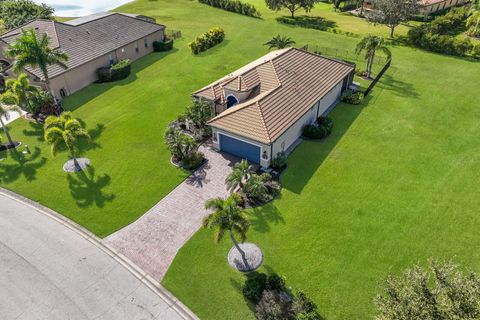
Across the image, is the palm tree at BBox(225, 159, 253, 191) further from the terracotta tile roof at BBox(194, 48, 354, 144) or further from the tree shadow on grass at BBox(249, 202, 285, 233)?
the terracotta tile roof at BBox(194, 48, 354, 144)

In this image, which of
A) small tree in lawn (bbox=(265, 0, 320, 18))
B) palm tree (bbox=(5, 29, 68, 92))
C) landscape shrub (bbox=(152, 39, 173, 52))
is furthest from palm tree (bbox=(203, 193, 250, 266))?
small tree in lawn (bbox=(265, 0, 320, 18))

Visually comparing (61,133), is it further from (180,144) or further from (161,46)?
(161,46)

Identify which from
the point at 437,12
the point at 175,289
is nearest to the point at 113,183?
the point at 175,289

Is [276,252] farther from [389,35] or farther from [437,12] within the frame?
[437,12]

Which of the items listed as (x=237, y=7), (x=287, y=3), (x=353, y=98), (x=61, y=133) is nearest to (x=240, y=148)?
(x=61, y=133)

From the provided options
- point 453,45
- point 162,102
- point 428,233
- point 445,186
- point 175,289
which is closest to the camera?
point 175,289

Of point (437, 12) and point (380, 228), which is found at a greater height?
point (437, 12)

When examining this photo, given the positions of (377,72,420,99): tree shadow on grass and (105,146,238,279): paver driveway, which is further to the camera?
(377,72,420,99): tree shadow on grass
